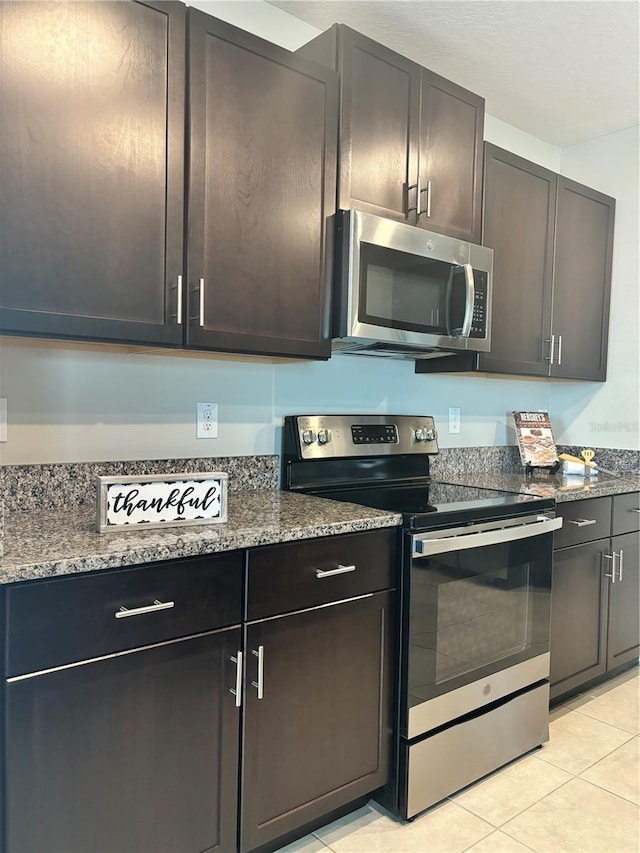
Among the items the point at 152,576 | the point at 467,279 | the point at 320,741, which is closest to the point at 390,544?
the point at 320,741

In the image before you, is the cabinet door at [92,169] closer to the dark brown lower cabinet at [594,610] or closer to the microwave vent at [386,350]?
the microwave vent at [386,350]

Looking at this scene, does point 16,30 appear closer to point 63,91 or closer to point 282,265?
point 63,91

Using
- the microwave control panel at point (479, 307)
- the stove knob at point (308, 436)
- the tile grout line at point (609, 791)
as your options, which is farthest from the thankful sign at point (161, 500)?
the tile grout line at point (609, 791)

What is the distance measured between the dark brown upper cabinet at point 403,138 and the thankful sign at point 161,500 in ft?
3.29

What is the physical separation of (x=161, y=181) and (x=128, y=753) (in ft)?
4.36

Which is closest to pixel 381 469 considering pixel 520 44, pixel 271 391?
pixel 271 391

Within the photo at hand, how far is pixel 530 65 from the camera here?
8.19 ft

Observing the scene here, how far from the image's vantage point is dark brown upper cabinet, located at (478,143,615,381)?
2574 millimetres

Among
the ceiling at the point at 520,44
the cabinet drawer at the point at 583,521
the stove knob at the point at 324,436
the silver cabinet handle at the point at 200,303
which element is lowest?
the cabinet drawer at the point at 583,521

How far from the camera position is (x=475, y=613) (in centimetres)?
194

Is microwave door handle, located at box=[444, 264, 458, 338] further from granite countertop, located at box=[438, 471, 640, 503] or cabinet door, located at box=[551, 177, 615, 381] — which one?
cabinet door, located at box=[551, 177, 615, 381]

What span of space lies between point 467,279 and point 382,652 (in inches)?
49.8

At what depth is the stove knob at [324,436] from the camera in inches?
87.6

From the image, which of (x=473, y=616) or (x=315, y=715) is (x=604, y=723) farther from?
(x=315, y=715)
